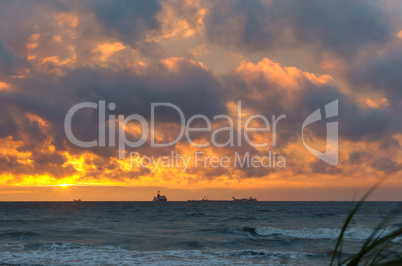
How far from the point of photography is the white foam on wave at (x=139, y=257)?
20.6 m

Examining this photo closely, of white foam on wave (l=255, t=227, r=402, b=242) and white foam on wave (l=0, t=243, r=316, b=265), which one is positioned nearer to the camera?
white foam on wave (l=0, t=243, r=316, b=265)

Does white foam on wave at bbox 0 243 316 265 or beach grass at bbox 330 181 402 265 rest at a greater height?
beach grass at bbox 330 181 402 265

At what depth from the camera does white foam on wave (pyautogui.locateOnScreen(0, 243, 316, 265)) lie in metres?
20.6

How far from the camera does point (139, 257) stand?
22406 millimetres

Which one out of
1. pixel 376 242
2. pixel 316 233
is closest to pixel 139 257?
pixel 316 233

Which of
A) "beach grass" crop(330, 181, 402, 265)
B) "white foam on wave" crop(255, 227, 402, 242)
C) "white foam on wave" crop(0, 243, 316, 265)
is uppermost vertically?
"beach grass" crop(330, 181, 402, 265)

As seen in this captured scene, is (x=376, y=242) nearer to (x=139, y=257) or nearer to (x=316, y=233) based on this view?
(x=139, y=257)

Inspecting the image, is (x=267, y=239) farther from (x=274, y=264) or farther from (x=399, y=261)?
(x=399, y=261)

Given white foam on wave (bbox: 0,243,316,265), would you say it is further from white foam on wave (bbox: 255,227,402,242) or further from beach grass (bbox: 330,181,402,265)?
beach grass (bbox: 330,181,402,265)

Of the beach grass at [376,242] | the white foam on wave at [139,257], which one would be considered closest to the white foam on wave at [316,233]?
the white foam on wave at [139,257]

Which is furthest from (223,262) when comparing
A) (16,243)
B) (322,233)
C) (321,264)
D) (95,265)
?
(322,233)

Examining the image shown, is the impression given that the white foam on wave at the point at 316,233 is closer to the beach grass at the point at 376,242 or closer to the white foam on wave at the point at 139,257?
the white foam on wave at the point at 139,257

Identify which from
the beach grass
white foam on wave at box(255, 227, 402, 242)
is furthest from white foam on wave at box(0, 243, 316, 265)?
the beach grass

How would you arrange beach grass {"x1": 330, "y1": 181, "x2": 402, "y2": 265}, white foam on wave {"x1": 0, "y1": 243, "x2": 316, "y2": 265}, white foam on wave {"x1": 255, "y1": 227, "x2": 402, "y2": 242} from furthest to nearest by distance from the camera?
white foam on wave {"x1": 255, "y1": 227, "x2": 402, "y2": 242} < white foam on wave {"x1": 0, "y1": 243, "x2": 316, "y2": 265} < beach grass {"x1": 330, "y1": 181, "x2": 402, "y2": 265}
